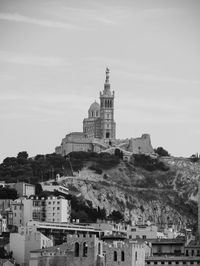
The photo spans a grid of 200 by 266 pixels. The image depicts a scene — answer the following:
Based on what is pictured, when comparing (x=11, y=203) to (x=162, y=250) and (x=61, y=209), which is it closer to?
(x=61, y=209)

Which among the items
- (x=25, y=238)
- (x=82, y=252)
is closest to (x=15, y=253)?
(x=25, y=238)

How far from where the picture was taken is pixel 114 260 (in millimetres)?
134750

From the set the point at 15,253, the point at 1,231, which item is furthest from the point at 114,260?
the point at 1,231

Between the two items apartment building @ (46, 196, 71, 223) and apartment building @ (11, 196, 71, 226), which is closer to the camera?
apartment building @ (11, 196, 71, 226)

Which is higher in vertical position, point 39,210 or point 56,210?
point 56,210

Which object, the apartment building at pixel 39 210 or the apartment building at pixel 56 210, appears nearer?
the apartment building at pixel 39 210

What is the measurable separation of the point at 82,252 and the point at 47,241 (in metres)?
27.0

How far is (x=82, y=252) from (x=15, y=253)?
2526cm

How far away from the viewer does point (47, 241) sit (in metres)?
164

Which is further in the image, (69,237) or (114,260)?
(69,237)

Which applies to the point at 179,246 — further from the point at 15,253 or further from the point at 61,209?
the point at 61,209

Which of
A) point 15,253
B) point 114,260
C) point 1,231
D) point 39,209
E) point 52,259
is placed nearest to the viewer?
point 114,260

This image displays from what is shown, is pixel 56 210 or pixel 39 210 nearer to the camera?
pixel 39 210

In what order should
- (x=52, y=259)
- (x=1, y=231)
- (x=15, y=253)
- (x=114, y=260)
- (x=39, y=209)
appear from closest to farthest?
1. (x=114, y=260)
2. (x=52, y=259)
3. (x=15, y=253)
4. (x=1, y=231)
5. (x=39, y=209)
